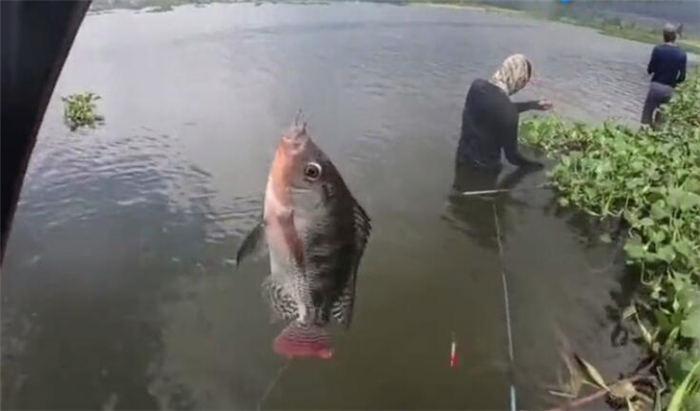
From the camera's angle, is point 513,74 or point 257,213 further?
point 513,74

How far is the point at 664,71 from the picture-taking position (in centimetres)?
127

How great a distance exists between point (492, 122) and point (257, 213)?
15.2 inches

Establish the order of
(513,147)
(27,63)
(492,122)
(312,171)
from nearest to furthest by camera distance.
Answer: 1. (27,63)
2. (312,171)
3. (492,122)
4. (513,147)

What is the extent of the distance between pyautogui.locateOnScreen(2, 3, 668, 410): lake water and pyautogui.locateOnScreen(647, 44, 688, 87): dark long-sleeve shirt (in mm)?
27

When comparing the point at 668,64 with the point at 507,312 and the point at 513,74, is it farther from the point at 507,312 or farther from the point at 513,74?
the point at 507,312

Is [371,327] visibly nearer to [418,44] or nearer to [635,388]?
[418,44]

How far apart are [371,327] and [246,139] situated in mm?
366

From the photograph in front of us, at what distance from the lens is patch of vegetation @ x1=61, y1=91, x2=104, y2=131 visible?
0.95 metres

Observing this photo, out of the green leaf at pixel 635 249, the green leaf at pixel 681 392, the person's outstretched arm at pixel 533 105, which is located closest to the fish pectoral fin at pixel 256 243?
the person's outstretched arm at pixel 533 105

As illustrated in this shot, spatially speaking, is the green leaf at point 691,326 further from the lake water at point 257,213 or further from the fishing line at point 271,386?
the fishing line at point 271,386

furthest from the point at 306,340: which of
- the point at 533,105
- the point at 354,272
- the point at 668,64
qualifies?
the point at 668,64

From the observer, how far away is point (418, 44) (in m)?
Result: 1.02

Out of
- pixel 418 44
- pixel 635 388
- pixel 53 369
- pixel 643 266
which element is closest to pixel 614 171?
pixel 643 266

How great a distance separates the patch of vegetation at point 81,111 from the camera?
0.95 m
